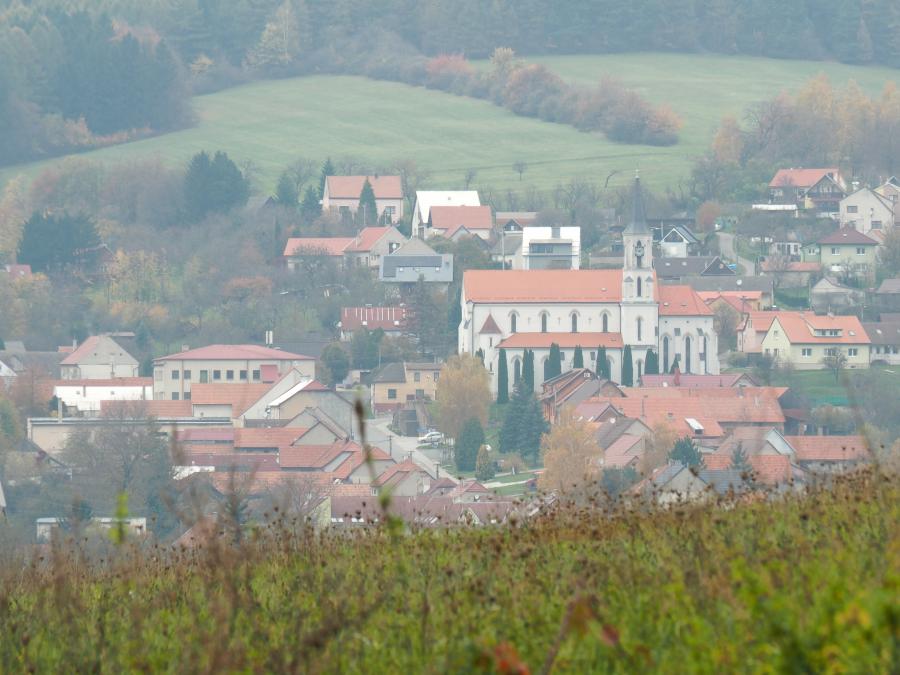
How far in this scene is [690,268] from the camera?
83.5 metres

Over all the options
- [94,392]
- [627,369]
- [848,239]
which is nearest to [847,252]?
[848,239]

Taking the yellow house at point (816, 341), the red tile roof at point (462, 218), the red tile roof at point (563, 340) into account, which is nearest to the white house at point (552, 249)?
the red tile roof at point (462, 218)

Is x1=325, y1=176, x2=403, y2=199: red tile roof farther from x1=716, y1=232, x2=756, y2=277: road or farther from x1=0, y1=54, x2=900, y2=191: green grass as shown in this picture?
x1=716, y1=232, x2=756, y2=277: road

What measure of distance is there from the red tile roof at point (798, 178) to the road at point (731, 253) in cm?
868

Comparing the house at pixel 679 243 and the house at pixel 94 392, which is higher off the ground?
the house at pixel 679 243

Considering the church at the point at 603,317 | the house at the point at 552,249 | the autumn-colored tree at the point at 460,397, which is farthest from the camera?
the house at the point at 552,249

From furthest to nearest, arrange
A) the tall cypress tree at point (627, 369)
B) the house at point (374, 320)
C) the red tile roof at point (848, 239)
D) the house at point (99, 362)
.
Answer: the red tile roof at point (848, 239)
the house at point (374, 320)
the house at point (99, 362)
the tall cypress tree at point (627, 369)

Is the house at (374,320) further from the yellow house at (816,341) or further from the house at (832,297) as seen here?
the house at (832,297)

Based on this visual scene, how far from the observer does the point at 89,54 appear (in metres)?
116

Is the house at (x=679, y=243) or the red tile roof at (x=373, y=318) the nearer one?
the red tile roof at (x=373, y=318)

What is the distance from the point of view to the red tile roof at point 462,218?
304 feet

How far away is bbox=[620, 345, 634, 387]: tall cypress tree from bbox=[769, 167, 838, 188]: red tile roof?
30224mm

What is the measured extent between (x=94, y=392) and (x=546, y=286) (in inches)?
685

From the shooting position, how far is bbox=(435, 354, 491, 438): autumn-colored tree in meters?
57.7
